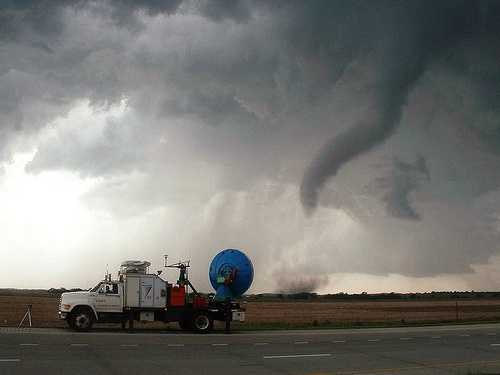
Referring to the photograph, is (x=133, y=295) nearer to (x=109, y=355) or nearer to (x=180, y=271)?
(x=180, y=271)

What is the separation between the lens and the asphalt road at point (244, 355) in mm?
14930

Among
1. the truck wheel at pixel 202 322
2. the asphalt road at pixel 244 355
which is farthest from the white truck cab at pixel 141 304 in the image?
the asphalt road at pixel 244 355

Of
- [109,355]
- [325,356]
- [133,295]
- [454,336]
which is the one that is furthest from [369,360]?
[133,295]

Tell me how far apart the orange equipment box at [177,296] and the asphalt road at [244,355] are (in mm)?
Answer: 5512

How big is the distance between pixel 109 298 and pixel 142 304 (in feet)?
5.36

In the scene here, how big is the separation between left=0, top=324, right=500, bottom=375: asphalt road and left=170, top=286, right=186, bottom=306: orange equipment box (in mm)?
5512

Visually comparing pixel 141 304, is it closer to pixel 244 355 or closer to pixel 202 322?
pixel 202 322

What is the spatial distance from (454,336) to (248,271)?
36.9ft

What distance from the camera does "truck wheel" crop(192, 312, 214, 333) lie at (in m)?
29.7

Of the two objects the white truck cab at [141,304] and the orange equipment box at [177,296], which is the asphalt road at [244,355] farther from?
the orange equipment box at [177,296]

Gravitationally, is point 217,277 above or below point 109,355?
above

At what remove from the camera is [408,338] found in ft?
87.6

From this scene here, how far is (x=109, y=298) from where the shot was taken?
92.5 ft

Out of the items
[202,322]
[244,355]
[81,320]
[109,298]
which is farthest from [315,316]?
[244,355]
